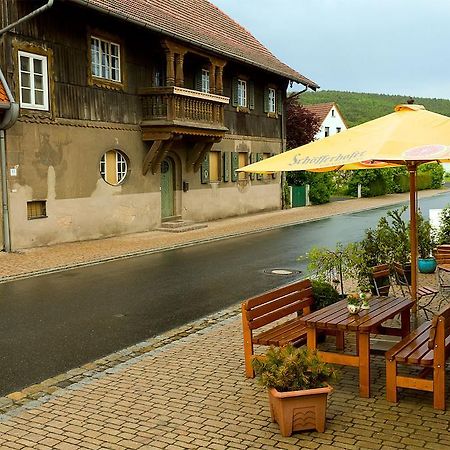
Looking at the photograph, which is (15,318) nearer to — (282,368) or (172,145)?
(282,368)

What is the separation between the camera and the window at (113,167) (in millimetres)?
19969

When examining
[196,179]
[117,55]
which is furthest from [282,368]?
[196,179]

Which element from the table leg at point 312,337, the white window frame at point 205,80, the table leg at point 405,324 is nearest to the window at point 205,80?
the white window frame at point 205,80

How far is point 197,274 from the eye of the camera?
13906 mm

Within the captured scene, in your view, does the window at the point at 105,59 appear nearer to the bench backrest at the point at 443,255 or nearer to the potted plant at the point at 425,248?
the potted plant at the point at 425,248

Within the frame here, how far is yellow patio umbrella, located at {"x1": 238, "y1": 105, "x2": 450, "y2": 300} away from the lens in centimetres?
559

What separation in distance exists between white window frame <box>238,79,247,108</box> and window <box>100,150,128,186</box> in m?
8.77

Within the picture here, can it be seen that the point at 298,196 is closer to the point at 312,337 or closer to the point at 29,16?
the point at 29,16

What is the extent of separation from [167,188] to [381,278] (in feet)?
50.6

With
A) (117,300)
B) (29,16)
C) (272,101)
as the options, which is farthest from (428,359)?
(272,101)

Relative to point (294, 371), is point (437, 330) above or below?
above

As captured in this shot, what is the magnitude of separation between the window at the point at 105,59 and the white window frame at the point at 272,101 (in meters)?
11.7

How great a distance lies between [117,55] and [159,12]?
3278mm

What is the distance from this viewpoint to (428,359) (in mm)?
5664
